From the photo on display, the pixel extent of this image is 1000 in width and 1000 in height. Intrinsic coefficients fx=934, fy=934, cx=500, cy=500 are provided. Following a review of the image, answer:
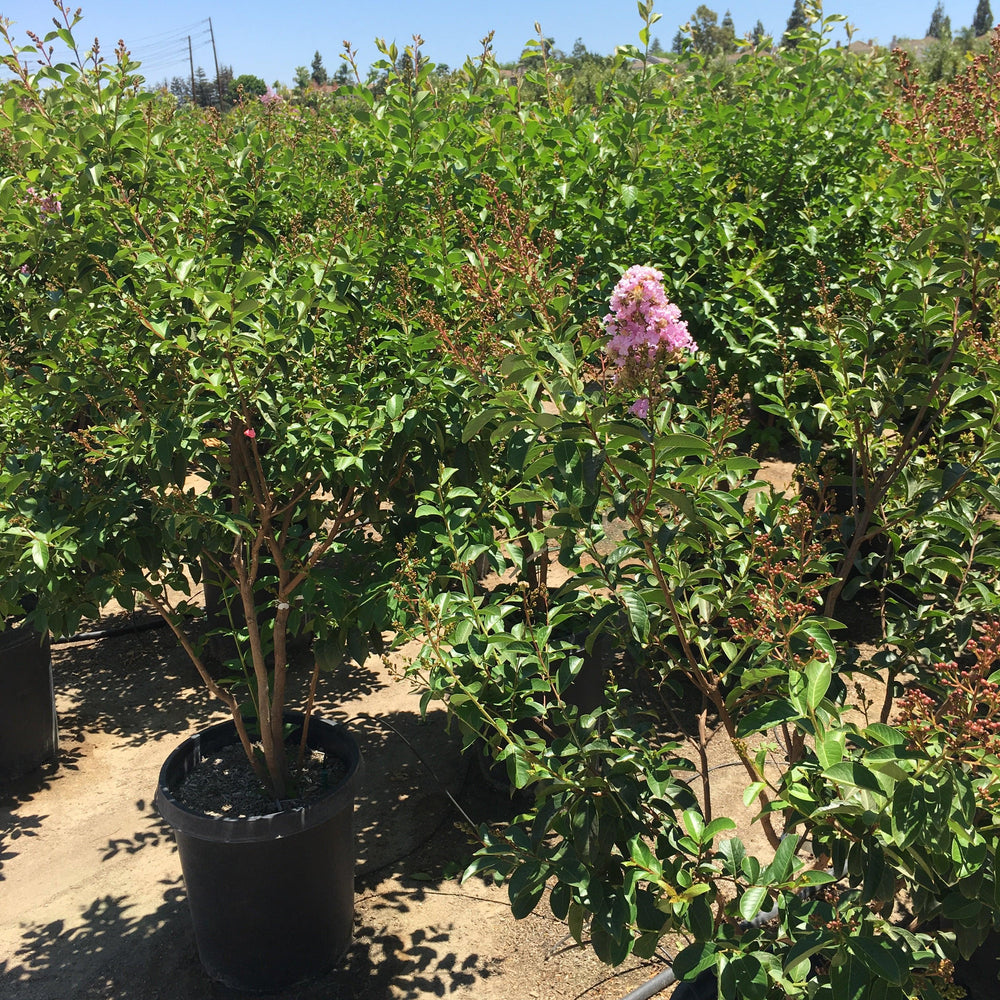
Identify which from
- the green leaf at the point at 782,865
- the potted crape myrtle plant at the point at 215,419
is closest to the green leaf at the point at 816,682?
the green leaf at the point at 782,865

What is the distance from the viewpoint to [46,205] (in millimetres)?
2600

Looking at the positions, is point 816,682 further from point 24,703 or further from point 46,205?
point 24,703

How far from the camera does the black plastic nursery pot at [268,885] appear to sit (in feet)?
8.80

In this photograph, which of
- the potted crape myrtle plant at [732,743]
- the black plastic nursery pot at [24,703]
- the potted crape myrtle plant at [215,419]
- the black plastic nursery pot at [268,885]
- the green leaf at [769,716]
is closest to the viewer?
the potted crape myrtle plant at [732,743]

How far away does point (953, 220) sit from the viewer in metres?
1.90

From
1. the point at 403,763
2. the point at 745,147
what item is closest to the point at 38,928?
the point at 403,763

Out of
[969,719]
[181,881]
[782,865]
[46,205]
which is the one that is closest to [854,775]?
[969,719]

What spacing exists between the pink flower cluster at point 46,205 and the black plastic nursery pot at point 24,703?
1.85m

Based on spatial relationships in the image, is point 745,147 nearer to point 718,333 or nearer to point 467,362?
point 718,333

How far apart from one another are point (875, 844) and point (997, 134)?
1.54 m

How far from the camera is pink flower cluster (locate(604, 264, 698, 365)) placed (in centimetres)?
163

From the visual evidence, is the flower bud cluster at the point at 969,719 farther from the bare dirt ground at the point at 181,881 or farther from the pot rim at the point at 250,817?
the pot rim at the point at 250,817

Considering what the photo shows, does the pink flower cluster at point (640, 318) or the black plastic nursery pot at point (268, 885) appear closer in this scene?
the pink flower cluster at point (640, 318)

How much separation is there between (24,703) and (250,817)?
1.76 meters
